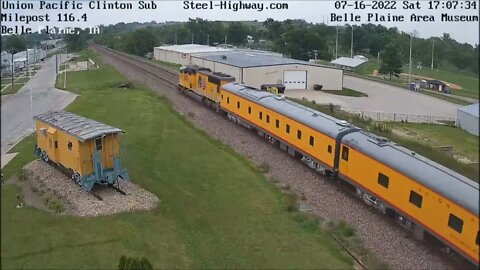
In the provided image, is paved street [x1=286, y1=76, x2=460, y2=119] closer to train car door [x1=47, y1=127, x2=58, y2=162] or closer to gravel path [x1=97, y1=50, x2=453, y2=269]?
gravel path [x1=97, y1=50, x2=453, y2=269]

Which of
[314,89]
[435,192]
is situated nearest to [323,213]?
[435,192]

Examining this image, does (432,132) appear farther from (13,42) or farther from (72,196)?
(13,42)

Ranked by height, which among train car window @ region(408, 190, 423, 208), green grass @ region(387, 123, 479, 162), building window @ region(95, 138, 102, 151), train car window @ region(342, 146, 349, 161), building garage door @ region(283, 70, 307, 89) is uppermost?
building garage door @ region(283, 70, 307, 89)

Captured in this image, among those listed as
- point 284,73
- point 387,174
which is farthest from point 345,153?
point 284,73

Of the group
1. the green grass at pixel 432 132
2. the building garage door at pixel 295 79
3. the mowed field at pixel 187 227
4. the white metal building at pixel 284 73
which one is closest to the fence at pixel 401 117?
the green grass at pixel 432 132

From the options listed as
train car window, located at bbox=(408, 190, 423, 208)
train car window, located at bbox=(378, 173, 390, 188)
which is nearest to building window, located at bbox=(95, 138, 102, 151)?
train car window, located at bbox=(378, 173, 390, 188)

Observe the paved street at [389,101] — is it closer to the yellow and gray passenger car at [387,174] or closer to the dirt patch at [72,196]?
the yellow and gray passenger car at [387,174]

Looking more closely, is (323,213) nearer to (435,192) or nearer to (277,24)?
(435,192)
